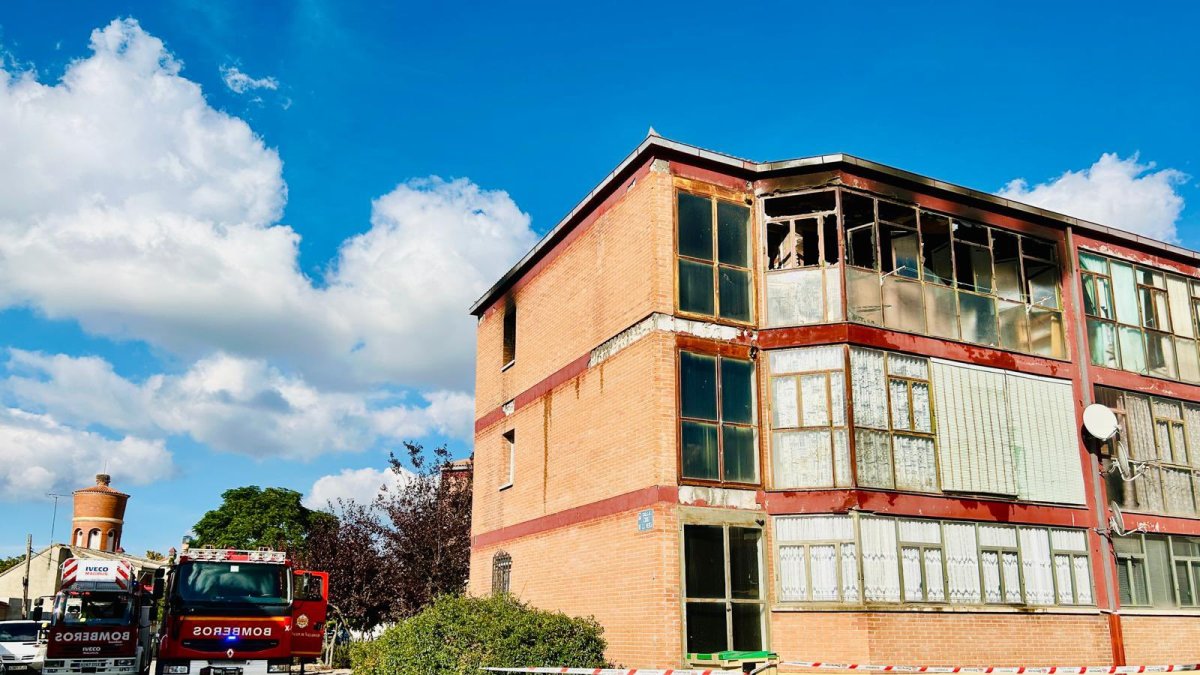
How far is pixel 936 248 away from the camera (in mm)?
19547

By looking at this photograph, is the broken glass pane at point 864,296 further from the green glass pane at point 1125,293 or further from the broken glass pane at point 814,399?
the green glass pane at point 1125,293

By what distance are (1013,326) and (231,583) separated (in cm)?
1581

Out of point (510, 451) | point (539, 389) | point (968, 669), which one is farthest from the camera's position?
point (510, 451)

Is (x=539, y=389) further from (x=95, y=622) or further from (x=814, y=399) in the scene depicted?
(x=95, y=622)

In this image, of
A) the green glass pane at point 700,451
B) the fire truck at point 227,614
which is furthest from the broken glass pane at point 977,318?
the fire truck at point 227,614

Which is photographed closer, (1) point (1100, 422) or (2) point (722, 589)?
(2) point (722, 589)

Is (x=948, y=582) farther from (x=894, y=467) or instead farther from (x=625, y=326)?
(x=625, y=326)

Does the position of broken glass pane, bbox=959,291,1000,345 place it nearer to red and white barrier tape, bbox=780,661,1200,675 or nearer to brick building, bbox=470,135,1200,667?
brick building, bbox=470,135,1200,667

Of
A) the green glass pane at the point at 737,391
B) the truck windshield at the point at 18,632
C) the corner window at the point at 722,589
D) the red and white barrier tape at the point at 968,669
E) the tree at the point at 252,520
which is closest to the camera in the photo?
the red and white barrier tape at the point at 968,669

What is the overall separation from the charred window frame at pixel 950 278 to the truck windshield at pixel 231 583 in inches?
464

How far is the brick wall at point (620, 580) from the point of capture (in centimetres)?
1562

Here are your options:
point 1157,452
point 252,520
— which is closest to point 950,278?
point 1157,452

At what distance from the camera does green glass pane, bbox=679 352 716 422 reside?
16875mm

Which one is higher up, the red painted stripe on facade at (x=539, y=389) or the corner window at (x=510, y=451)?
the red painted stripe on facade at (x=539, y=389)
